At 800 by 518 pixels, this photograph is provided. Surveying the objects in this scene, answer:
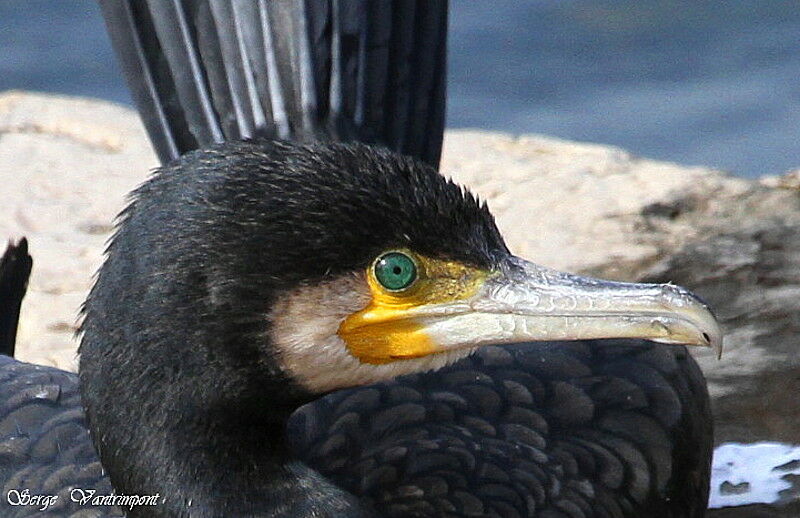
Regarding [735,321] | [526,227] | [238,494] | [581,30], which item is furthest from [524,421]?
[581,30]

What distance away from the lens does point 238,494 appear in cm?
336

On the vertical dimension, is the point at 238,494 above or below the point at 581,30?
below

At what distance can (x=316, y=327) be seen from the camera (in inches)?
124

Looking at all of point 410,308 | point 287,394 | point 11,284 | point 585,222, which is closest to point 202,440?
point 287,394

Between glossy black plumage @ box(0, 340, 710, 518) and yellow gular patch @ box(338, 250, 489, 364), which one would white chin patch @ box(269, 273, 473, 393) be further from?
glossy black plumage @ box(0, 340, 710, 518)

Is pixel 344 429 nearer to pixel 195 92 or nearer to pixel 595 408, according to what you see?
pixel 595 408

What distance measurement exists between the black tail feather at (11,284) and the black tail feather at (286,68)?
26.7 inches

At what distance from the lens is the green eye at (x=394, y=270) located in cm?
314

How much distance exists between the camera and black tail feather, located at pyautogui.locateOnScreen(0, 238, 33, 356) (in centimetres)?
453

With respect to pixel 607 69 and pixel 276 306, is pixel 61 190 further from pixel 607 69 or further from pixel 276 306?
pixel 607 69

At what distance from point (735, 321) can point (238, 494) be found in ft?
7.75
